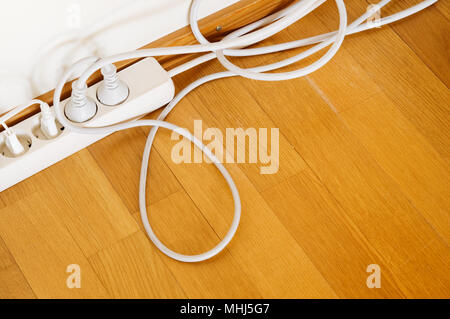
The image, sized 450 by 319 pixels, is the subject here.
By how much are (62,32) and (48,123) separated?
0.11 metres

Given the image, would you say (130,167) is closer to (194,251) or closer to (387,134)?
(194,251)

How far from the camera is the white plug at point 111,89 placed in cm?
73

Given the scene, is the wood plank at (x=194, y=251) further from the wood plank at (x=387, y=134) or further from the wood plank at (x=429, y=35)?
the wood plank at (x=429, y=35)

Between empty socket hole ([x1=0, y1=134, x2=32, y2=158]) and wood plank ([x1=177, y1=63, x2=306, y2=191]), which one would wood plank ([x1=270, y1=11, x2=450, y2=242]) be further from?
empty socket hole ([x1=0, y1=134, x2=32, y2=158])

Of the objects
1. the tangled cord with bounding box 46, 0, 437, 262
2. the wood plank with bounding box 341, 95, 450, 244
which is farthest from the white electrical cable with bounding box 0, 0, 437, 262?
Result: the wood plank with bounding box 341, 95, 450, 244

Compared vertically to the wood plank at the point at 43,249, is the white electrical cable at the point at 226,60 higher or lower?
higher

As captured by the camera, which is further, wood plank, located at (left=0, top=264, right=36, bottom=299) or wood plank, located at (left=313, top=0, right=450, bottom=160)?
wood plank, located at (left=313, top=0, right=450, bottom=160)

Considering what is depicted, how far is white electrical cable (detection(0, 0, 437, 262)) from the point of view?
0.73m

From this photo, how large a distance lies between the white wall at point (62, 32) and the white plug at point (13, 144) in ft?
0.19

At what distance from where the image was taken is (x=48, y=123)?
0.73 meters

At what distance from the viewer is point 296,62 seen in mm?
869

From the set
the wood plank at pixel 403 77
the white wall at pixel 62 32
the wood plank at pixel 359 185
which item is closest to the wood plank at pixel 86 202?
the white wall at pixel 62 32

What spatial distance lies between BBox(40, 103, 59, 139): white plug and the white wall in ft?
0.18

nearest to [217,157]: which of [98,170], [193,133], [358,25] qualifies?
[193,133]
